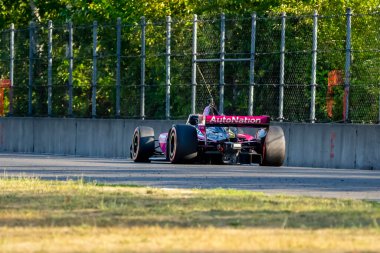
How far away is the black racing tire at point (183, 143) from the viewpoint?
27844 millimetres

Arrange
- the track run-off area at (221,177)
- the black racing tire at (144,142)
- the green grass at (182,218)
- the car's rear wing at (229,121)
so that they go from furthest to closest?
the black racing tire at (144,142)
the car's rear wing at (229,121)
the track run-off area at (221,177)
the green grass at (182,218)

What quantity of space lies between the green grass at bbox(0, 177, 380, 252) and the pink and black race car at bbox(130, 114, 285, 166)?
1057cm

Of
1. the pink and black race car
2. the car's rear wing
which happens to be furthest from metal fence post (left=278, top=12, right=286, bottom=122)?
the car's rear wing

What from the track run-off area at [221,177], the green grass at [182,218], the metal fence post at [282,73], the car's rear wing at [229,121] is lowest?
the track run-off area at [221,177]

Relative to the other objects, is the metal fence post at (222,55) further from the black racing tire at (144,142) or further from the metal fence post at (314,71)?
the black racing tire at (144,142)

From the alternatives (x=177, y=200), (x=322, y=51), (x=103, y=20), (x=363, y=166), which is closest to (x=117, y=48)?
(x=322, y=51)

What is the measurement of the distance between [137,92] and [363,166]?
1016 centimetres

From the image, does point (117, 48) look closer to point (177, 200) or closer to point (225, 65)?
point (225, 65)

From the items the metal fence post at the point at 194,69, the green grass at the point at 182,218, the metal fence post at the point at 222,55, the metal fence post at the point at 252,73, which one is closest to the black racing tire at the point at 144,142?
the metal fence post at the point at 252,73

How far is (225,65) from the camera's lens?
3394 cm

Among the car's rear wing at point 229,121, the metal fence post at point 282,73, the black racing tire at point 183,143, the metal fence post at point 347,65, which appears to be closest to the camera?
the car's rear wing at point 229,121

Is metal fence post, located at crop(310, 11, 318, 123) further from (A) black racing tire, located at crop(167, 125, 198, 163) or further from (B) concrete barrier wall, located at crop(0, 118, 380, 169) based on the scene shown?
(A) black racing tire, located at crop(167, 125, 198, 163)

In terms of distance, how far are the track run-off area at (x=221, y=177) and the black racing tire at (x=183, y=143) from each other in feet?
0.72

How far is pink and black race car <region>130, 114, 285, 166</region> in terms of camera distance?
2783cm
